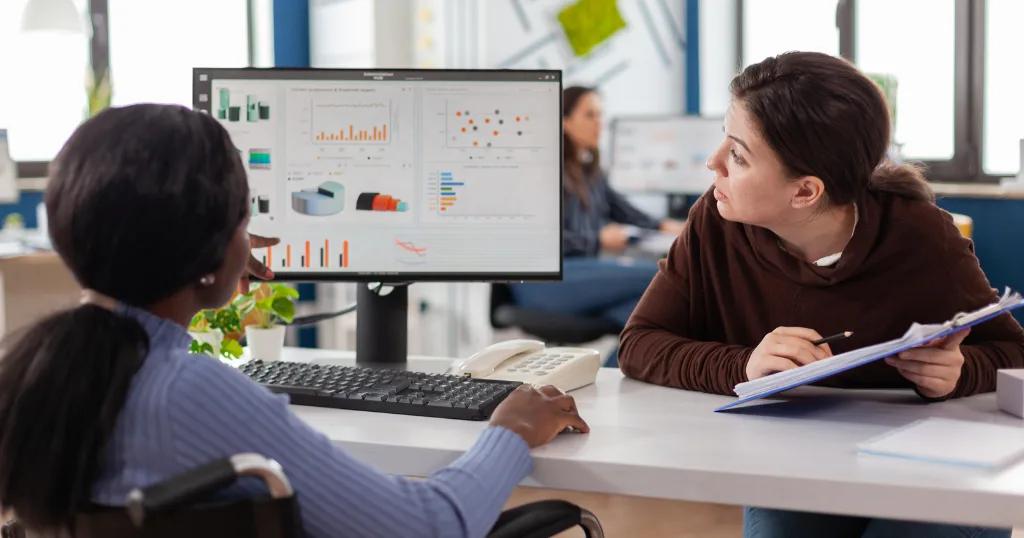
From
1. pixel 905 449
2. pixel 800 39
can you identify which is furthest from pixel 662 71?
pixel 905 449

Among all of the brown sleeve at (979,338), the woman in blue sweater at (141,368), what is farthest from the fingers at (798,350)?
the woman in blue sweater at (141,368)

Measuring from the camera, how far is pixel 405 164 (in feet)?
5.90

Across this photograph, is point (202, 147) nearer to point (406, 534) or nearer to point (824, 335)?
point (406, 534)

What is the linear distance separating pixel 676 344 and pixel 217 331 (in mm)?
677

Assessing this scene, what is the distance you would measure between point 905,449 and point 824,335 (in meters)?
0.40

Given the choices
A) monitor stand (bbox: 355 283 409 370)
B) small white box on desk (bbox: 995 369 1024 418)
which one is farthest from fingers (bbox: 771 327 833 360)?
monitor stand (bbox: 355 283 409 370)

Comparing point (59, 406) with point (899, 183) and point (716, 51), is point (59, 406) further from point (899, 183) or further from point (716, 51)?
point (716, 51)

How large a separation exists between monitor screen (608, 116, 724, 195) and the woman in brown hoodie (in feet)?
10.2

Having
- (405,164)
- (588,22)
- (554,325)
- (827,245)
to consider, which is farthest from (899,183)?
(588,22)

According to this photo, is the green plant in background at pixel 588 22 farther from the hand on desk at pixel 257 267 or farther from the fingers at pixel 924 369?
the fingers at pixel 924 369

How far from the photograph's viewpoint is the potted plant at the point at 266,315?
184 cm

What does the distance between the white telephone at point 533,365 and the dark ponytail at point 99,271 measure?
0.67m

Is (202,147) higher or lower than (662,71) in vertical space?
lower

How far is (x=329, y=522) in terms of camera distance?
39.3 inches
